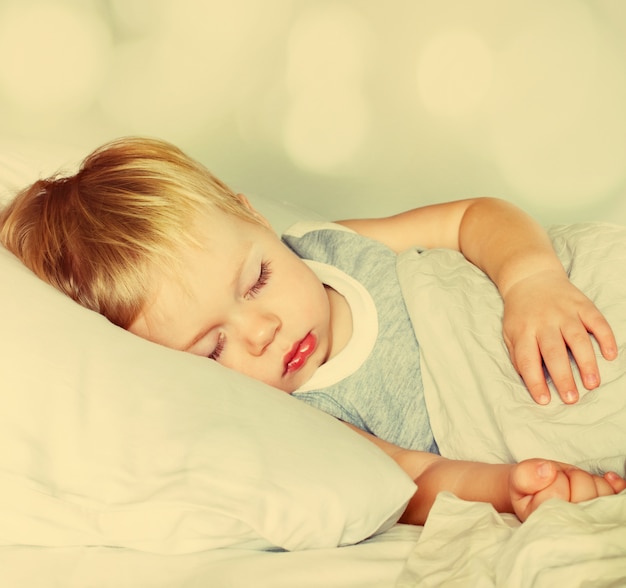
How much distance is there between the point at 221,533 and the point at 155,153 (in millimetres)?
574

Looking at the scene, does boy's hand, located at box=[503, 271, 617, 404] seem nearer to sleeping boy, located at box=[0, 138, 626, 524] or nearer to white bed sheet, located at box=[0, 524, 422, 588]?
sleeping boy, located at box=[0, 138, 626, 524]

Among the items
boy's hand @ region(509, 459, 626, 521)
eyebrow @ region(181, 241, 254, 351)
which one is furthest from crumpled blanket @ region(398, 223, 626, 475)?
eyebrow @ region(181, 241, 254, 351)

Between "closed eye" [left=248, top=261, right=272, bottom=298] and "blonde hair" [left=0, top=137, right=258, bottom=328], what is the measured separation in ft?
0.27

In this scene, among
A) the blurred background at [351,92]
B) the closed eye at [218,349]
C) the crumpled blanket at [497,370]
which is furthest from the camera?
the blurred background at [351,92]

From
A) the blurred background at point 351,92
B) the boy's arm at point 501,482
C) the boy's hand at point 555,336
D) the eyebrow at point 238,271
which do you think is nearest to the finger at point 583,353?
the boy's hand at point 555,336

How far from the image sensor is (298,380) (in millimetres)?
1031

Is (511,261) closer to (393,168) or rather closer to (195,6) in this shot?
(393,168)

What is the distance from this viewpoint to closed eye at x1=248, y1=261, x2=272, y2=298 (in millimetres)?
987

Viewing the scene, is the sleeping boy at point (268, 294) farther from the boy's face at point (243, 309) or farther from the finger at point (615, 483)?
the finger at point (615, 483)

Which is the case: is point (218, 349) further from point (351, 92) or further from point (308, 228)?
point (351, 92)

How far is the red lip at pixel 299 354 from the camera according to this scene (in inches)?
39.2

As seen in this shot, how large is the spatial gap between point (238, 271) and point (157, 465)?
0.33 m

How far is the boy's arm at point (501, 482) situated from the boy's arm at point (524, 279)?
5.5 inches

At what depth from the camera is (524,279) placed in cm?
Answer: 102
